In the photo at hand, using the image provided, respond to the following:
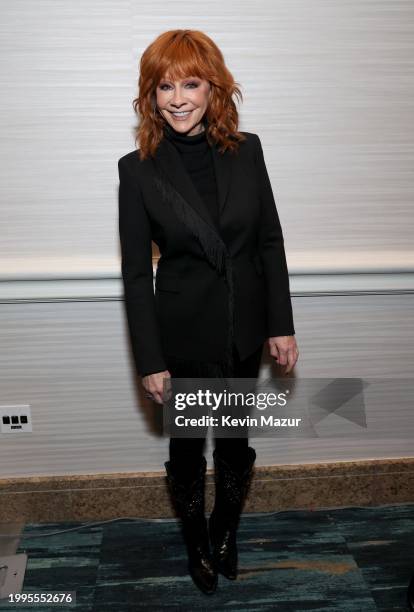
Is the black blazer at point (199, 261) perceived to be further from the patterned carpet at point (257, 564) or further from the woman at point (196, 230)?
the patterned carpet at point (257, 564)

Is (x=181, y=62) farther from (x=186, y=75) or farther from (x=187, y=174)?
(x=187, y=174)

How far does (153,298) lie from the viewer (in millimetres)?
1663

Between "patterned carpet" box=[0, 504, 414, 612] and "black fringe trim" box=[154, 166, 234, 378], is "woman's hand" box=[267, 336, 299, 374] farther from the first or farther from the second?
"patterned carpet" box=[0, 504, 414, 612]

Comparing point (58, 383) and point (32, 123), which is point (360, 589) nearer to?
point (58, 383)

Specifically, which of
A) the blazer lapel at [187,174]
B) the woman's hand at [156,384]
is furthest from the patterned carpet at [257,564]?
the blazer lapel at [187,174]

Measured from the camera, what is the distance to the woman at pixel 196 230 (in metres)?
1.54

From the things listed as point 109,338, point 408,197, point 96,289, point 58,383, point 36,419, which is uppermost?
point 408,197

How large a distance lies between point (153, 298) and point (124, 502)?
971mm

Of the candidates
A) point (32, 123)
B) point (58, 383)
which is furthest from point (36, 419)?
point (32, 123)

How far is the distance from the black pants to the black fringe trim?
6 centimetres

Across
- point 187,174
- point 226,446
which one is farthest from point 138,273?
point 226,446

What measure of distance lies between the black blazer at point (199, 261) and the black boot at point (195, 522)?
0.41m

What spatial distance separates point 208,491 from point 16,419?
2.43 ft

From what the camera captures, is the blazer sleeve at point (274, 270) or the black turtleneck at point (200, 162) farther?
the blazer sleeve at point (274, 270)
